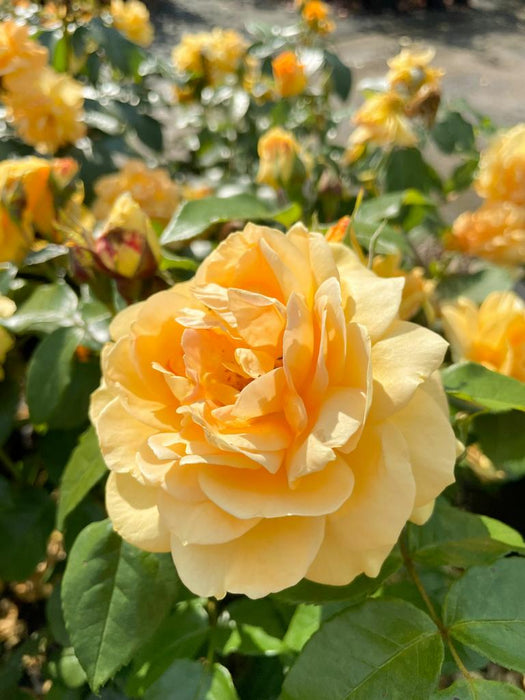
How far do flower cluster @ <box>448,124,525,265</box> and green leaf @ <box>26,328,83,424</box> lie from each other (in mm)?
572

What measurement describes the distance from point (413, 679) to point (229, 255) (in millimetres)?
292

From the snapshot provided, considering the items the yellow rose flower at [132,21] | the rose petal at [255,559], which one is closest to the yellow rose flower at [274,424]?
the rose petal at [255,559]

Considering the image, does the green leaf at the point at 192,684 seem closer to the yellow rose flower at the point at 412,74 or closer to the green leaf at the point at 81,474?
the green leaf at the point at 81,474

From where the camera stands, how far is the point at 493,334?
630 mm

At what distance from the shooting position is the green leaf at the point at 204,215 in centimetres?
69

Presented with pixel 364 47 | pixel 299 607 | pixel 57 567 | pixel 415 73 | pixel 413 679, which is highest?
pixel 415 73

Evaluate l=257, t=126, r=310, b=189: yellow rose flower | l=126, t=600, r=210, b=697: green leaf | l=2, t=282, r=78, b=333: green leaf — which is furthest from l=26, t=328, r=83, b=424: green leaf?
l=257, t=126, r=310, b=189: yellow rose flower

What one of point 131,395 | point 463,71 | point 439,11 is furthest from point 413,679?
point 439,11

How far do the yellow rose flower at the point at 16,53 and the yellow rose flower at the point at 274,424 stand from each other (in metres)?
0.71

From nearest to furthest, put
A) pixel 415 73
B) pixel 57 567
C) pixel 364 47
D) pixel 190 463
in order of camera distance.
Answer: pixel 190 463, pixel 57 567, pixel 415 73, pixel 364 47

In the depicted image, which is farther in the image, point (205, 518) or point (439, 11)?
point (439, 11)

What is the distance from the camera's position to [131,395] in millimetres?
415

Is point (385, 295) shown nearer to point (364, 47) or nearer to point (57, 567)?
point (57, 567)

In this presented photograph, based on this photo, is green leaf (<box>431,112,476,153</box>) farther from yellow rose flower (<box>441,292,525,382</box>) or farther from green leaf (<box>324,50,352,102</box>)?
yellow rose flower (<box>441,292,525,382</box>)
